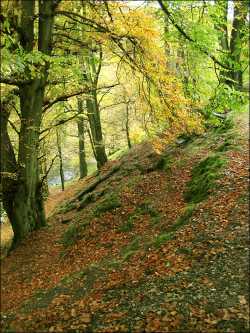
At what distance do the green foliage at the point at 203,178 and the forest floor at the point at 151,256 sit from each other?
0.04 metres

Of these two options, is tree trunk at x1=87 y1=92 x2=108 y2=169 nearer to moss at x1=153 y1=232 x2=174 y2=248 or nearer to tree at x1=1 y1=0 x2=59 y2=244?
tree at x1=1 y1=0 x2=59 y2=244

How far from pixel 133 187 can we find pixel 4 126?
4.69m

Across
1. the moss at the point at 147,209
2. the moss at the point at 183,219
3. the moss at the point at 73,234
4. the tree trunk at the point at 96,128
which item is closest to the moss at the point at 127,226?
the moss at the point at 147,209

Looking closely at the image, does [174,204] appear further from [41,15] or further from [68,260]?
[41,15]

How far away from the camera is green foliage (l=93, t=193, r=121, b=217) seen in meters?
13.1

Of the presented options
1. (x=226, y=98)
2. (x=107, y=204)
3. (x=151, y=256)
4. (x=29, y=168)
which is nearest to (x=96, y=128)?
(x=107, y=204)

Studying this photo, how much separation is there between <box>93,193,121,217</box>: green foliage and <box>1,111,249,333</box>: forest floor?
64mm

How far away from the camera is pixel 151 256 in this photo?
9.05m

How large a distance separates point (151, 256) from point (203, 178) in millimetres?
3658

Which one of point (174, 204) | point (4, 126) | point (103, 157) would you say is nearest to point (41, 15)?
point (4, 126)

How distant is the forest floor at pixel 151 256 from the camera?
7.05m

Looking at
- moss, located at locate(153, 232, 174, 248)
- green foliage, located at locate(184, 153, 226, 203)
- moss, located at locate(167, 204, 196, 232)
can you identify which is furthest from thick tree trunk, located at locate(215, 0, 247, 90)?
moss, located at locate(153, 232, 174, 248)

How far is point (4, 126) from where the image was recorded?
12.0 m

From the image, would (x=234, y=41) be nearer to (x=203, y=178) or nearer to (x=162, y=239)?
(x=203, y=178)
